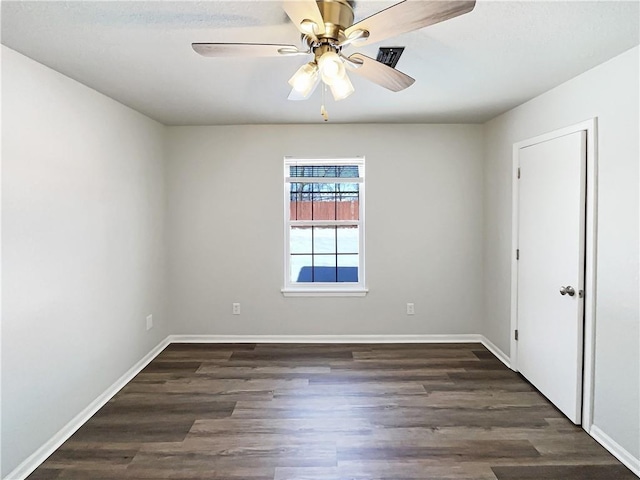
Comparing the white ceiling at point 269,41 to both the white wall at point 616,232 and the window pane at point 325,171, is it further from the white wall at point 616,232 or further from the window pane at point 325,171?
the window pane at point 325,171

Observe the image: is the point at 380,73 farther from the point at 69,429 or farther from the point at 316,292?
the point at 69,429

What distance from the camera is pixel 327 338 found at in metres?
4.06

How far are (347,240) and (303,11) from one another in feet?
9.71

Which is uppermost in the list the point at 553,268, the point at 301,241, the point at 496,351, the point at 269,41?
the point at 269,41

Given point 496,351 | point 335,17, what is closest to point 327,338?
point 496,351

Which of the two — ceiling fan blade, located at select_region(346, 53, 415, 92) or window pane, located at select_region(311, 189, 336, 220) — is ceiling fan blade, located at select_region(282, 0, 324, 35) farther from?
window pane, located at select_region(311, 189, 336, 220)

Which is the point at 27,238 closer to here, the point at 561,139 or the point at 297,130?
the point at 297,130

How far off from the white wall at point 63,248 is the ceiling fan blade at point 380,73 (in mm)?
1867

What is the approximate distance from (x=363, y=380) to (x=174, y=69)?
2.74 m

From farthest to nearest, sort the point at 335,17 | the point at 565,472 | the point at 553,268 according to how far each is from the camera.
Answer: the point at 553,268
the point at 565,472
the point at 335,17

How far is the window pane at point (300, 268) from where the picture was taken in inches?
165

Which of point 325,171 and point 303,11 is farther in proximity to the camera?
point 325,171

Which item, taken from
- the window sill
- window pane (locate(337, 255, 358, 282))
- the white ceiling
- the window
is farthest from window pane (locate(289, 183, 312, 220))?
the white ceiling

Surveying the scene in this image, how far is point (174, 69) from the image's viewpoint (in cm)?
234
